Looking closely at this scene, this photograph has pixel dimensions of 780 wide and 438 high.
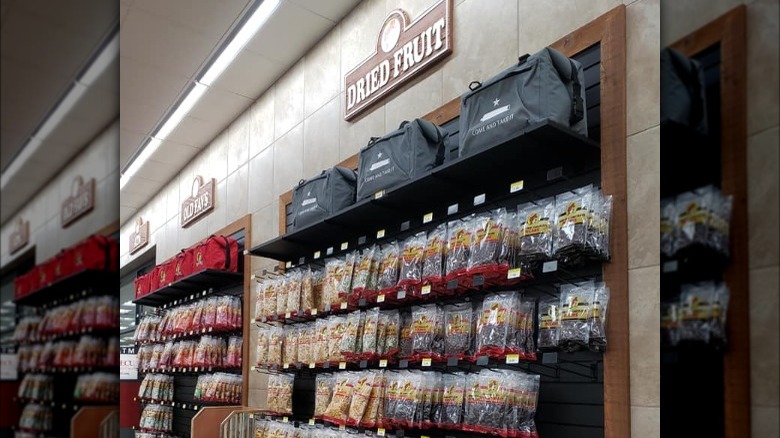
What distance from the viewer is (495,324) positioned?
186cm

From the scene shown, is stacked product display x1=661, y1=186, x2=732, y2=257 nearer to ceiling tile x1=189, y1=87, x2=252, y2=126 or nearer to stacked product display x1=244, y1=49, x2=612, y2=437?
stacked product display x1=244, y1=49, x2=612, y2=437

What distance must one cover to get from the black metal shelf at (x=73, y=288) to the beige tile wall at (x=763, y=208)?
0.32m

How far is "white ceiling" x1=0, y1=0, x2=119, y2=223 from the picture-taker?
30cm

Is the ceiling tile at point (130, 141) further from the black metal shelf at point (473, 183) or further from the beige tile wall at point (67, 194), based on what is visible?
the beige tile wall at point (67, 194)

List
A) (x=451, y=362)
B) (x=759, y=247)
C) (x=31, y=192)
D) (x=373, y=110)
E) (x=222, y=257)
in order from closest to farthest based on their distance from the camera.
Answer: (x=759, y=247) → (x=31, y=192) → (x=451, y=362) → (x=373, y=110) → (x=222, y=257)

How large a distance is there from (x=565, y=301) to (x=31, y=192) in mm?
1514

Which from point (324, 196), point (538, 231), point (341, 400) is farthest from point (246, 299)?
point (538, 231)

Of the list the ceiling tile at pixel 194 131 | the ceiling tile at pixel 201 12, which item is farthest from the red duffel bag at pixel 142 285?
the ceiling tile at pixel 201 12

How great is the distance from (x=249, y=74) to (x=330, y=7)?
33.8 inches

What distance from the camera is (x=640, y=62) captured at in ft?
5.36

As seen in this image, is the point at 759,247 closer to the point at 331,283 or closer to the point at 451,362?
the point at 451,362

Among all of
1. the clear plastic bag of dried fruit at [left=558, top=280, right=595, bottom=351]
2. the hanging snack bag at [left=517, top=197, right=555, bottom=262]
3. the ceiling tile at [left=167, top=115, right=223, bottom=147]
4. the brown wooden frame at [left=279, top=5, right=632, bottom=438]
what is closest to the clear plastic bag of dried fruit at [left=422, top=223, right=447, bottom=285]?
the hanging snack bag at [left=517, top=197, right=555, bottom=262]

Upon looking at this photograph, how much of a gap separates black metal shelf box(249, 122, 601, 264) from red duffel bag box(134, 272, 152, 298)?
136cm

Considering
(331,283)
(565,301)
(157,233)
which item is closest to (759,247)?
(565,301)
